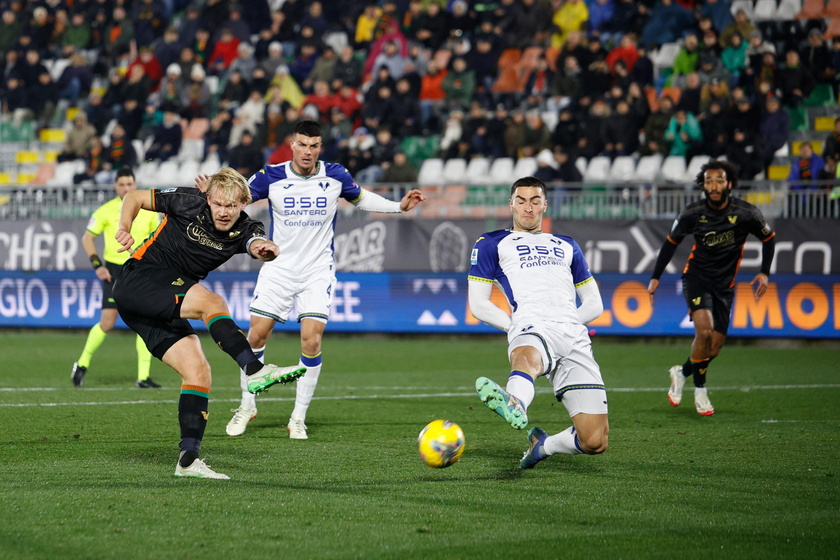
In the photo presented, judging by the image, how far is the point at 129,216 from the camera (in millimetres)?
7215

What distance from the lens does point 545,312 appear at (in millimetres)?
6973

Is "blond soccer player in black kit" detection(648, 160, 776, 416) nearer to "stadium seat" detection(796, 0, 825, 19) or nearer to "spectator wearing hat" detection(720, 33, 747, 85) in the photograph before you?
"spectator wearing hat" detection(720, 33, 747, 85)

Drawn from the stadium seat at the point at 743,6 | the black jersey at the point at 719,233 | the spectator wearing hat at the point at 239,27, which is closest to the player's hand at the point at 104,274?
the black jersey at the point at 719,233

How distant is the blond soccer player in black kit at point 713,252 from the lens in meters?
10.5

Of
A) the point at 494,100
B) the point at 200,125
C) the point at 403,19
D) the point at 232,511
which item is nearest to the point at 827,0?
the point at 494,100

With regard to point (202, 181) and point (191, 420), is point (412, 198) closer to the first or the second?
point (202, 181)

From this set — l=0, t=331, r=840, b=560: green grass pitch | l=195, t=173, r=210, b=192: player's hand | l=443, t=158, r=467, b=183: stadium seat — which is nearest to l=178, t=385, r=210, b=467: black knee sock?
l=0, t=331, r=840, b=560: green grass pitch

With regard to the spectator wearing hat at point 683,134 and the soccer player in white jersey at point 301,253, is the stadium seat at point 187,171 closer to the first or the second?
the spectator wearing hat at point 683,134

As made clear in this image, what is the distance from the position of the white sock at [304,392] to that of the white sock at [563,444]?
2436 millimetres

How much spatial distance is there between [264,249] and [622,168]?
45.4 ft

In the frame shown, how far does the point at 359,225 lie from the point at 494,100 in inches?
187

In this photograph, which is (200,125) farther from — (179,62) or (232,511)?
(232,511)

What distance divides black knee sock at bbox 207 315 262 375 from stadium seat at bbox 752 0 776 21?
57.0ft

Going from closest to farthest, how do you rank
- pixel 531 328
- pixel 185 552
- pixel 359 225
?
1. pixel 185 552
2. pixel 531 328
3. pixel 359 225
